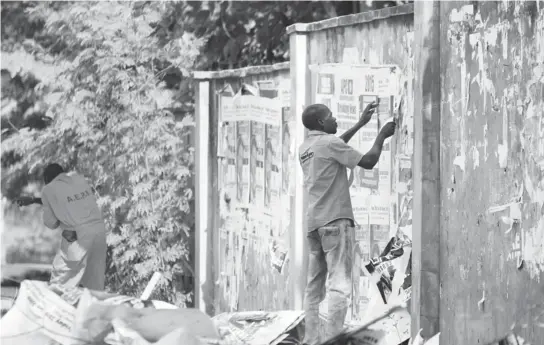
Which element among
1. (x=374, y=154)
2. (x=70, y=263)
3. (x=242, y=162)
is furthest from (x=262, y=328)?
(x=70, y=263)

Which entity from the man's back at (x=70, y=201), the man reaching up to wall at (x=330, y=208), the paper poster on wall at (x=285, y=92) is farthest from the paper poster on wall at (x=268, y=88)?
the man's back at (x=70, y=201)

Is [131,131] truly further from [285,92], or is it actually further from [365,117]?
[365,117]

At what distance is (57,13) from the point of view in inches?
511

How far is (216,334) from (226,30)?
282 inches

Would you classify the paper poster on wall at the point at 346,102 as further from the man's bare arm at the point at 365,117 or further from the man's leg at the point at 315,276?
the man's leg at the point at 315,276

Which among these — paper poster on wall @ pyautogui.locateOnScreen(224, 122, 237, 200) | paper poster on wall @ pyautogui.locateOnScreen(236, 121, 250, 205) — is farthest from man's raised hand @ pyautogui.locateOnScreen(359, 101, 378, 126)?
paper poster on wall @ pyautogui.locateOnScreen(224, 122, 237, 200)

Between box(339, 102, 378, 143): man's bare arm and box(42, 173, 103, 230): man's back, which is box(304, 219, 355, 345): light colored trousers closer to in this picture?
box(339, 102, 378, 143): man's bare arm

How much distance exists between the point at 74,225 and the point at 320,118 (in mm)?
3707

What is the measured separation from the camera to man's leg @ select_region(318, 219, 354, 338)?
7332mm

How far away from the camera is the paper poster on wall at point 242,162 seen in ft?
32.4

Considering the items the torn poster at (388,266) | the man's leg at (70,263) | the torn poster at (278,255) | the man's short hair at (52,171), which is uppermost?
the man's short hair at (52,171)

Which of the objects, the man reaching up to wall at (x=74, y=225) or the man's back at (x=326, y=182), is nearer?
the man's back at (x=326, y=182)

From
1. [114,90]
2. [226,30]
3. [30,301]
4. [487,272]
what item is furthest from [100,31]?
[487,272]

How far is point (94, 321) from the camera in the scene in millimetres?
6059
